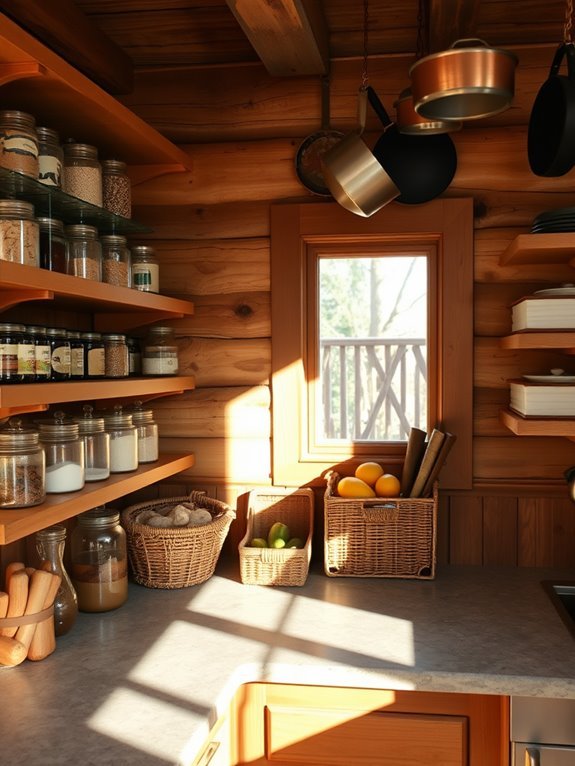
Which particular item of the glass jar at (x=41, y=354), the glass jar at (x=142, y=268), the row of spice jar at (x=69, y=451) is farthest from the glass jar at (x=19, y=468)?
the glass jar at (x=142, y=268)

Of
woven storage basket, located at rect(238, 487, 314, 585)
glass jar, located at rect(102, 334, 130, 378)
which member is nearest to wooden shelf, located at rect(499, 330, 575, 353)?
woven storage basket, located at rect(238, 487, 314, 585)

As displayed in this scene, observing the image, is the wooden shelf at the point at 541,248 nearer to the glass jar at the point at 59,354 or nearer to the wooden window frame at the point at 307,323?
the wooden window frame at the point at 307,323

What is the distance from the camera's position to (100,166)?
186 cm

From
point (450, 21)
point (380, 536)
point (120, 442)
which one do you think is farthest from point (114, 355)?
point (450, 21)

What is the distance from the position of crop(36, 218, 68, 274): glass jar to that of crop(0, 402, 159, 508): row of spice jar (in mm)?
331

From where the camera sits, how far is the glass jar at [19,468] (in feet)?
5.04

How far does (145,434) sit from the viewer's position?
7.02 ft

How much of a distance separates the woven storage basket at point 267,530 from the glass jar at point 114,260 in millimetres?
774

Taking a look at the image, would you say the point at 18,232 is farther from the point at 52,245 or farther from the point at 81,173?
the point at 81,173

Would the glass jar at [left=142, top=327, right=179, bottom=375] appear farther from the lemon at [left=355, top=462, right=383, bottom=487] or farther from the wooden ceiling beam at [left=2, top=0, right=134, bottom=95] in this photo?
the wooden ceiling beam at [left=2, top=0, right=134, bottom=95]

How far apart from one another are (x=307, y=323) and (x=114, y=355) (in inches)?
25.1

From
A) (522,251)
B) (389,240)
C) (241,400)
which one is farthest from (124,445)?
(522,251)

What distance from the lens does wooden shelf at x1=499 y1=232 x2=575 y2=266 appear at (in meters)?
1.84

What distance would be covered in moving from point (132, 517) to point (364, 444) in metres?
0.71
